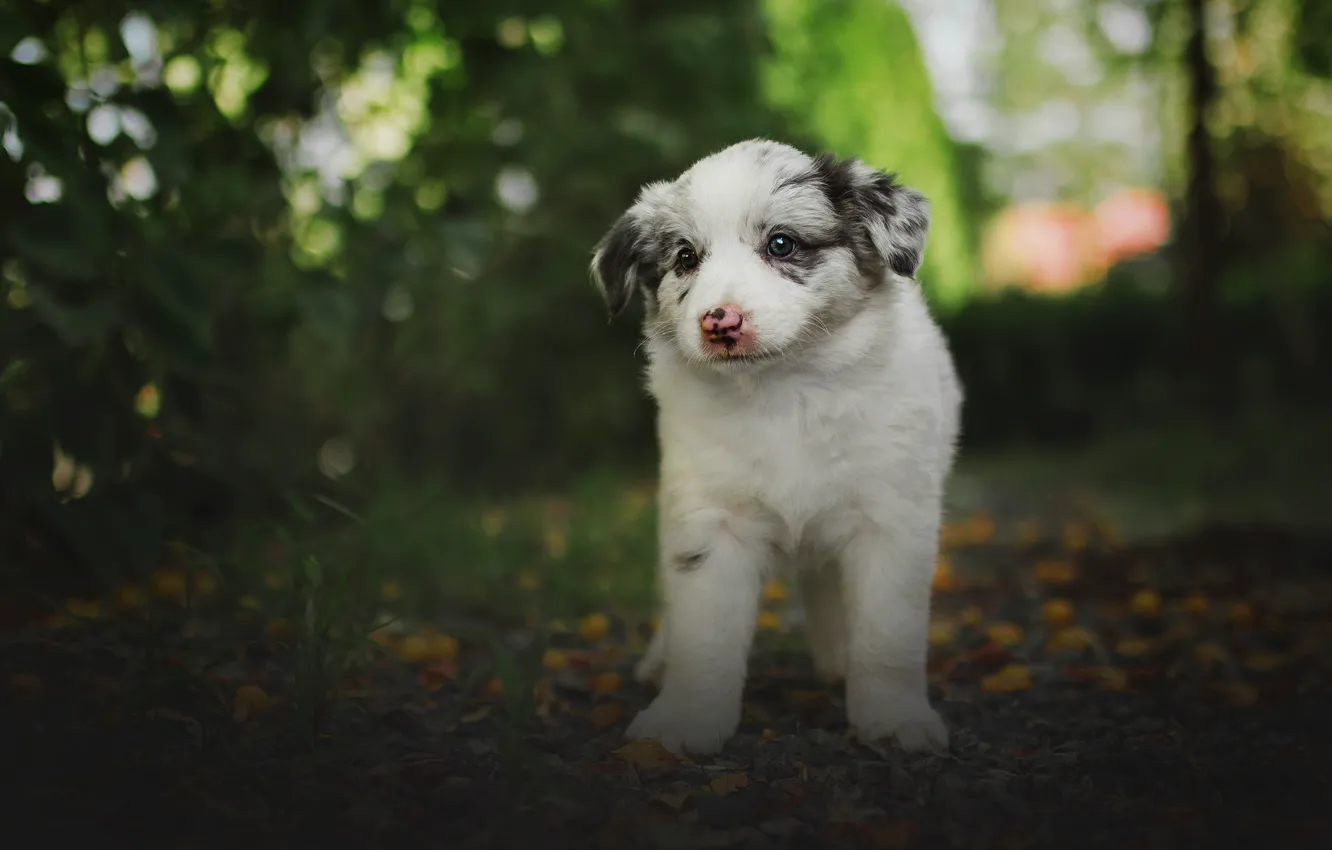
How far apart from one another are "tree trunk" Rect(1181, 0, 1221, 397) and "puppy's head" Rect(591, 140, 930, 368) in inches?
288

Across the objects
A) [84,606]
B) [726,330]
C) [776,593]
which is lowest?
[776,593]

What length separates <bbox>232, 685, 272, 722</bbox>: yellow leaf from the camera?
351 centimetres

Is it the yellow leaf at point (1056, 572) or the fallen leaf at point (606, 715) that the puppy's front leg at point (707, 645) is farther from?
the yellow leaf at point (1056, 572)

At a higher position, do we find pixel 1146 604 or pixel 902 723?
pixel 902 723

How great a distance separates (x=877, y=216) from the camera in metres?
3.50

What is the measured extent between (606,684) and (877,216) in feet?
5.93

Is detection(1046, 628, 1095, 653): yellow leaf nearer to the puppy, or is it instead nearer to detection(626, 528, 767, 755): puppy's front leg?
the puppy

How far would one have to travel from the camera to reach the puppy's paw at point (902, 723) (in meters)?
3.36

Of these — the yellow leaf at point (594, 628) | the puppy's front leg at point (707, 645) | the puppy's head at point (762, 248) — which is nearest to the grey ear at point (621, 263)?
the puppy's head at point (762, 248)

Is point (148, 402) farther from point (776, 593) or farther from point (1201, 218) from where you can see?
point (1201, 218)

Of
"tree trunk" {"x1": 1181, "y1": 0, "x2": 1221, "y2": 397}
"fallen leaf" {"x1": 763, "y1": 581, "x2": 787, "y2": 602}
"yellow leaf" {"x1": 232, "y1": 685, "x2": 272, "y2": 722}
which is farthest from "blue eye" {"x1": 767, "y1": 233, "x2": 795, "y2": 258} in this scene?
"tree trunk" {"x1": 1181, "y1": 0, "x2": 1221, "y2": 397}

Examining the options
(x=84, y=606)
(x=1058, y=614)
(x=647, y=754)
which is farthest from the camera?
(x=1058, y=614)

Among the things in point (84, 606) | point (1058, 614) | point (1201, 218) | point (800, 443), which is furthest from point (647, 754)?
point (1201, 218)

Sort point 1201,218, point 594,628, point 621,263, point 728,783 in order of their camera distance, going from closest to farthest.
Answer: point 728,783 < point 621,263 < point 594,628 < point 1201,218
